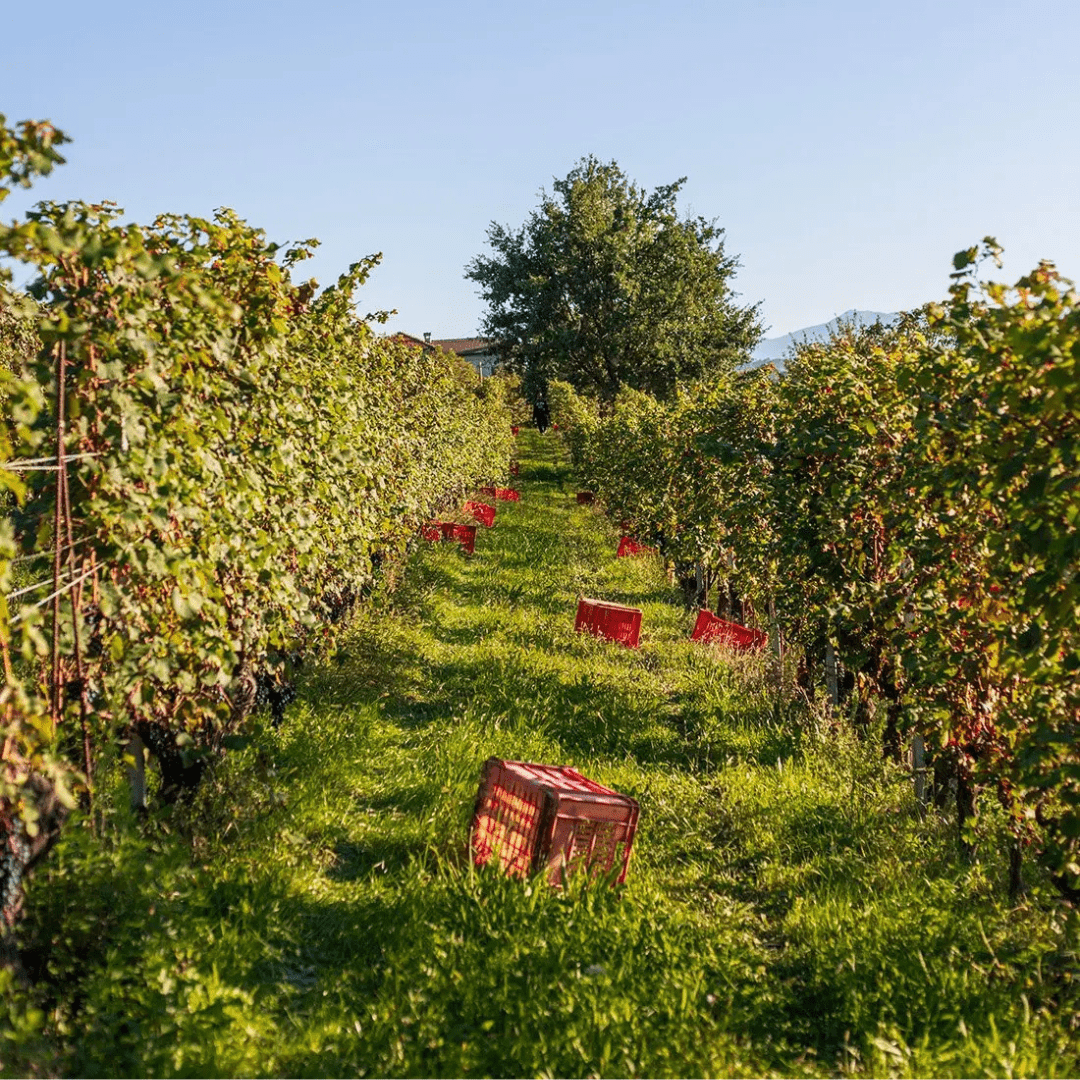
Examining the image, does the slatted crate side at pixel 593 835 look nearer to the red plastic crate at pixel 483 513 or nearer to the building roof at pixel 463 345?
the red plastic crate at pixel 483 513

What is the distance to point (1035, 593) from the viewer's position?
12.7 feet

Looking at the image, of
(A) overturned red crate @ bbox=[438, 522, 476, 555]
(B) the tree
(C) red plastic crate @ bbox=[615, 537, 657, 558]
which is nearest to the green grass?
(A) overturned red crate @ bbox=[438, 522, 476, 555]

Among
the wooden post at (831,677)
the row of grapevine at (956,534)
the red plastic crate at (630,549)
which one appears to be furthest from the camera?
the red plastic crate at (630,549)

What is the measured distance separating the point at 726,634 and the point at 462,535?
23.3ft

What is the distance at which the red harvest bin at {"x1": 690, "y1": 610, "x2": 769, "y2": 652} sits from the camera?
10627mm

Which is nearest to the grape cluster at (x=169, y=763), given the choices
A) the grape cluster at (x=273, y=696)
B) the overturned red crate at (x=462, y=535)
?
the grape cluster at (x=273, y=696)

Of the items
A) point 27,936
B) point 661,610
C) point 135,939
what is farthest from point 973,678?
point 661,610

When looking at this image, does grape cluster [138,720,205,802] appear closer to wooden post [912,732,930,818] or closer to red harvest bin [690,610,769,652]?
wooden post [912,732,930,818]

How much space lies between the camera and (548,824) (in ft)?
16.0

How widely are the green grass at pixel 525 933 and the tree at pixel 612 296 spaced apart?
38.6 metres

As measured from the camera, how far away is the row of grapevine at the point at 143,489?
11.6 ft

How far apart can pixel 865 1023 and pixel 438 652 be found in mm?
6218

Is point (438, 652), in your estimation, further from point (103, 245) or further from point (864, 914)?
point (103, 245)

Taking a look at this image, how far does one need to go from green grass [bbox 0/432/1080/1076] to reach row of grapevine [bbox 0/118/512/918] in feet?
1.38
